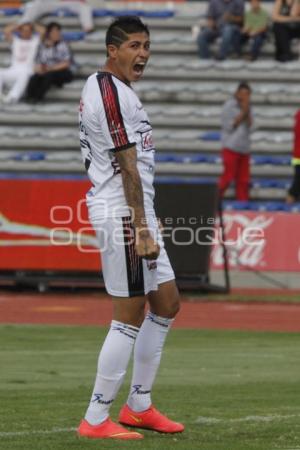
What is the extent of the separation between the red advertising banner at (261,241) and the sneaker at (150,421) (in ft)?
37.7

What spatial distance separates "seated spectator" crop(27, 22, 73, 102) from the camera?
81.7ft

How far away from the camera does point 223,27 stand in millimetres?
25141

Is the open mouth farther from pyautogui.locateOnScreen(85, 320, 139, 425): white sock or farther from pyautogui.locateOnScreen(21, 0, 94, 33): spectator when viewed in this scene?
pyautogui.locateOnScreen(21, 0, 94, 33): spectator

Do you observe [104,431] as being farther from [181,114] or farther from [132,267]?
[181,114]

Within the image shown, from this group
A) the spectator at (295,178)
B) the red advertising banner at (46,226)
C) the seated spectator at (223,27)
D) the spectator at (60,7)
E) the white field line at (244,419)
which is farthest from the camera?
the spectator at (60,7)

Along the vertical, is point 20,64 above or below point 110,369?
below

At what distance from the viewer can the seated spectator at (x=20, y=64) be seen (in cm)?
2525

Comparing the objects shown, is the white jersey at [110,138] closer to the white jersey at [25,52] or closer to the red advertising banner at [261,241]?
the red advertising banner at [261,241]

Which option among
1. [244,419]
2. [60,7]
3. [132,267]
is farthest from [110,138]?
[60,7]

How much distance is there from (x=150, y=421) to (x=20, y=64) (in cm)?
1853

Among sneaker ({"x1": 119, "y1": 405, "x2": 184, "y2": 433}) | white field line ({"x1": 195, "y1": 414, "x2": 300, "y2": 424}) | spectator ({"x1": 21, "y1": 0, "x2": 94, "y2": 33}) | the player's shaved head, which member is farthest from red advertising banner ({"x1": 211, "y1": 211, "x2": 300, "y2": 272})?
the player's shaved head

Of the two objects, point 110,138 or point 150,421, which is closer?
point 110,138

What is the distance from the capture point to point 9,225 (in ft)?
60.5

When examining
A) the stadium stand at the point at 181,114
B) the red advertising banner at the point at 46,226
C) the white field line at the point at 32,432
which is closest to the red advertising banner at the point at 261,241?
the red advertising banner at the point at 46,226
